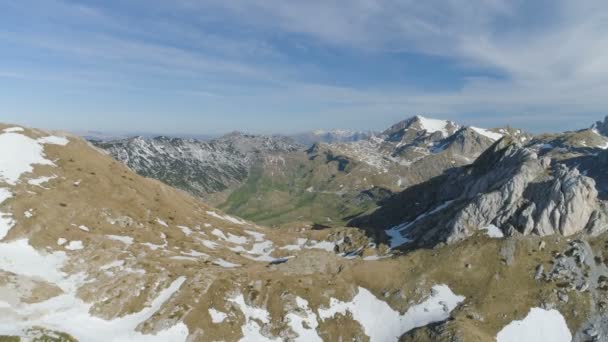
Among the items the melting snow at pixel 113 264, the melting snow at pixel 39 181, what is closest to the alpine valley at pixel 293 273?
the melting snow at pixel 113 264

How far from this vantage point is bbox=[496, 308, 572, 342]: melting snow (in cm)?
8906

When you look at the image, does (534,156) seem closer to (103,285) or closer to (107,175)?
(103,285)

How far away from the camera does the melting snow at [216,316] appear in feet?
283

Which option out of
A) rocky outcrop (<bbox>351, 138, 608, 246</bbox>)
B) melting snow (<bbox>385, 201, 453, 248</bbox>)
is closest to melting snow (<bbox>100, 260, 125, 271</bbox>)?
melting snow (<bbox>385, 201, 453, 248</bbox>)

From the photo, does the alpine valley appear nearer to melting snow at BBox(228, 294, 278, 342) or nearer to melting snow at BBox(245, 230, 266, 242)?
melting snow at BBox(228, 294, 278, 342)

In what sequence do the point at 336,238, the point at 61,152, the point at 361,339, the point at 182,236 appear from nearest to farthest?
the point at 361,339, the point at 182,236, the point at 61,152, the point at 336,238

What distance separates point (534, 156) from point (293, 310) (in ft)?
359

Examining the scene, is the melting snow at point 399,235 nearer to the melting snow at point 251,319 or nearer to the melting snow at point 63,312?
the melting snow at point 251,319

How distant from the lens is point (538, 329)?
90.6 meters

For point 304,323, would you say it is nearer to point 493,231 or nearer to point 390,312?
point 390,312

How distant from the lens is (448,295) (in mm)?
102312

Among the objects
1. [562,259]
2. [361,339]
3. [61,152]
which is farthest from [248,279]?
[61,152]

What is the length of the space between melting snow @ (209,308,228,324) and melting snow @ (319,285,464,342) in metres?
24.4

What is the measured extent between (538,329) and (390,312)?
3431 centimetres
